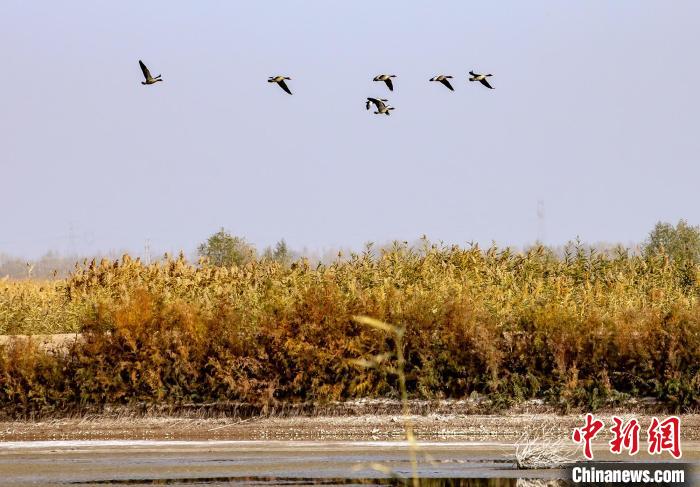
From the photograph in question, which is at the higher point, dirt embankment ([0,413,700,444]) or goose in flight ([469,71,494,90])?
goose in flight ([469,71,494,90])

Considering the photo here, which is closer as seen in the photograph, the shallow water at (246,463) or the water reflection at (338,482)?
the water reflection at (338,482)

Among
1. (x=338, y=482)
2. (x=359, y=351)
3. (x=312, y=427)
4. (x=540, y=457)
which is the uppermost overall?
(x=359, y=351)

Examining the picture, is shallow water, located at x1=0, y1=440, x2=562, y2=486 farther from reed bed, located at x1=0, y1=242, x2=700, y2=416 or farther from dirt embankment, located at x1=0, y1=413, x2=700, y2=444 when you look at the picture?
reed bed, located at x1=0, y1=242, x2=700, y2=416

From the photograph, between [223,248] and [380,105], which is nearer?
[380,105]

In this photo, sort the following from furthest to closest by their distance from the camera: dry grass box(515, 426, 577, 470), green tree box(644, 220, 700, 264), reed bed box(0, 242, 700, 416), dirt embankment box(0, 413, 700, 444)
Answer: green tree box(644, 220, 700, 264)
reed bed box(0, 242, 700, 416)
dirt embankment box(0, 413, 700, 444)
dry grass box(515, 426, 577, 470)

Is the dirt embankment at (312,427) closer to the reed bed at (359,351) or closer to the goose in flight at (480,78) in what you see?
the reed bed at (359,351)

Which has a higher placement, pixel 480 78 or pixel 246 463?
pixel 480 78

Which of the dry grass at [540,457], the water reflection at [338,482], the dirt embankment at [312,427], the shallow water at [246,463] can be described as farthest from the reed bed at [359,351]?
the water reflection at [338,482]

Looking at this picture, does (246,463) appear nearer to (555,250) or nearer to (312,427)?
(312,427)

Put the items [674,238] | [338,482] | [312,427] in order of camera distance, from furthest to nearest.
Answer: [674,238] → [312,427] → [338,482]

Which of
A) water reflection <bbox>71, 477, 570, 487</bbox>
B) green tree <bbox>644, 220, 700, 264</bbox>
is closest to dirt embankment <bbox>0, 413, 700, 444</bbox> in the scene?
water reflection <bbox>71, 477, 570, 487</bbox>

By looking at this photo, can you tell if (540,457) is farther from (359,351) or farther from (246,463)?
(359,351)

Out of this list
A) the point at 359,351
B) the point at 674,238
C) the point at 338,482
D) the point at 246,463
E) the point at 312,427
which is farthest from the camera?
the point at 674,238

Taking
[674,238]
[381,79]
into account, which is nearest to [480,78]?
[381,79]
